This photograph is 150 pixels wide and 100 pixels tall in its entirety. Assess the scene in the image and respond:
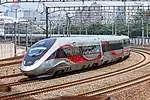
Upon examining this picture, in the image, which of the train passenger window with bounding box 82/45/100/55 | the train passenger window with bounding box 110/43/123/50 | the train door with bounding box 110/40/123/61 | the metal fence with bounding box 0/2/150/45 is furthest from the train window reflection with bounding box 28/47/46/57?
the metal fence with bounding box 0/2/150/45

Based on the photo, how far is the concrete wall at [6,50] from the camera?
34.8 m

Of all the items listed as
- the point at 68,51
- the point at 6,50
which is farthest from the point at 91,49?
the point at 6,50

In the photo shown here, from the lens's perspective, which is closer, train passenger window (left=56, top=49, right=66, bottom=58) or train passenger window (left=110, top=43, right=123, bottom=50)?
train passenger window (left=56, top=49, right=66, bottom=58)

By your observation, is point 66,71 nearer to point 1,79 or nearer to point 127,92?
point 1,79

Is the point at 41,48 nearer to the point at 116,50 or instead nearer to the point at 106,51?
the point at 106,51

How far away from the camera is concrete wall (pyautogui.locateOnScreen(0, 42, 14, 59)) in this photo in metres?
34.8

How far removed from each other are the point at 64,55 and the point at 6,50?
18.9 metres

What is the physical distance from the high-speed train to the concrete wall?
1462 centimetres

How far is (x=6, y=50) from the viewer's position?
119 feet

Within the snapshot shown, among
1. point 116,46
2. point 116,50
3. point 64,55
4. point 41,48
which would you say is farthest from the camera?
point 116,46

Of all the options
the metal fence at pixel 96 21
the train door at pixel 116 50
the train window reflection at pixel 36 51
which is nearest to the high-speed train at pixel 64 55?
the train window reflection at pixel 36 51

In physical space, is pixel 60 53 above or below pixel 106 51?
above

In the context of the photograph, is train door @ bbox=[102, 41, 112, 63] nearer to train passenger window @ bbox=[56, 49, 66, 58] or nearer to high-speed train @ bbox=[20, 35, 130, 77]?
high-speed train @ bbox=[20, 35, 130, 77]

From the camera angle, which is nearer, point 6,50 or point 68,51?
point 68,51
